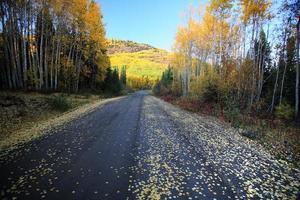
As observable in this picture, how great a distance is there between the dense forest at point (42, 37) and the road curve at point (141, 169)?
12.7 m

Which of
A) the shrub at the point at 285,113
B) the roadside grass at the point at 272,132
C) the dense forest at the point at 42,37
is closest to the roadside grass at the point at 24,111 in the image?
the dense forest at the point at 42,37

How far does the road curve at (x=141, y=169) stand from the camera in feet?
11.8

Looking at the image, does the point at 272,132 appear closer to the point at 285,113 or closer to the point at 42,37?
the point at 285,113

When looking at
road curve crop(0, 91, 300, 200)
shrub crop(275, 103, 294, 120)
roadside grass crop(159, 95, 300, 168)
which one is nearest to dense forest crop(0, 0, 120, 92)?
road curve crop(0, 91, 300, 200)

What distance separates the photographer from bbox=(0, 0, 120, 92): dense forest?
52.2 feet

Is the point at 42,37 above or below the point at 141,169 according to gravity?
above

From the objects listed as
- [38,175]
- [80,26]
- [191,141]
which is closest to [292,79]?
[191,141]

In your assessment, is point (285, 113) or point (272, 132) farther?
point (285, 113)

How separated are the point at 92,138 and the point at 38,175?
8.97 feet

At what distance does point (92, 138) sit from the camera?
677cm

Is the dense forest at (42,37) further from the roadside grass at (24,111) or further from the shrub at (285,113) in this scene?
the shrub at (285,113)

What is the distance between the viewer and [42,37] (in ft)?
56.7

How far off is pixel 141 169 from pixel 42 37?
688 inches

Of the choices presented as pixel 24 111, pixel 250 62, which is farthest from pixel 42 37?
pixel 250 62
